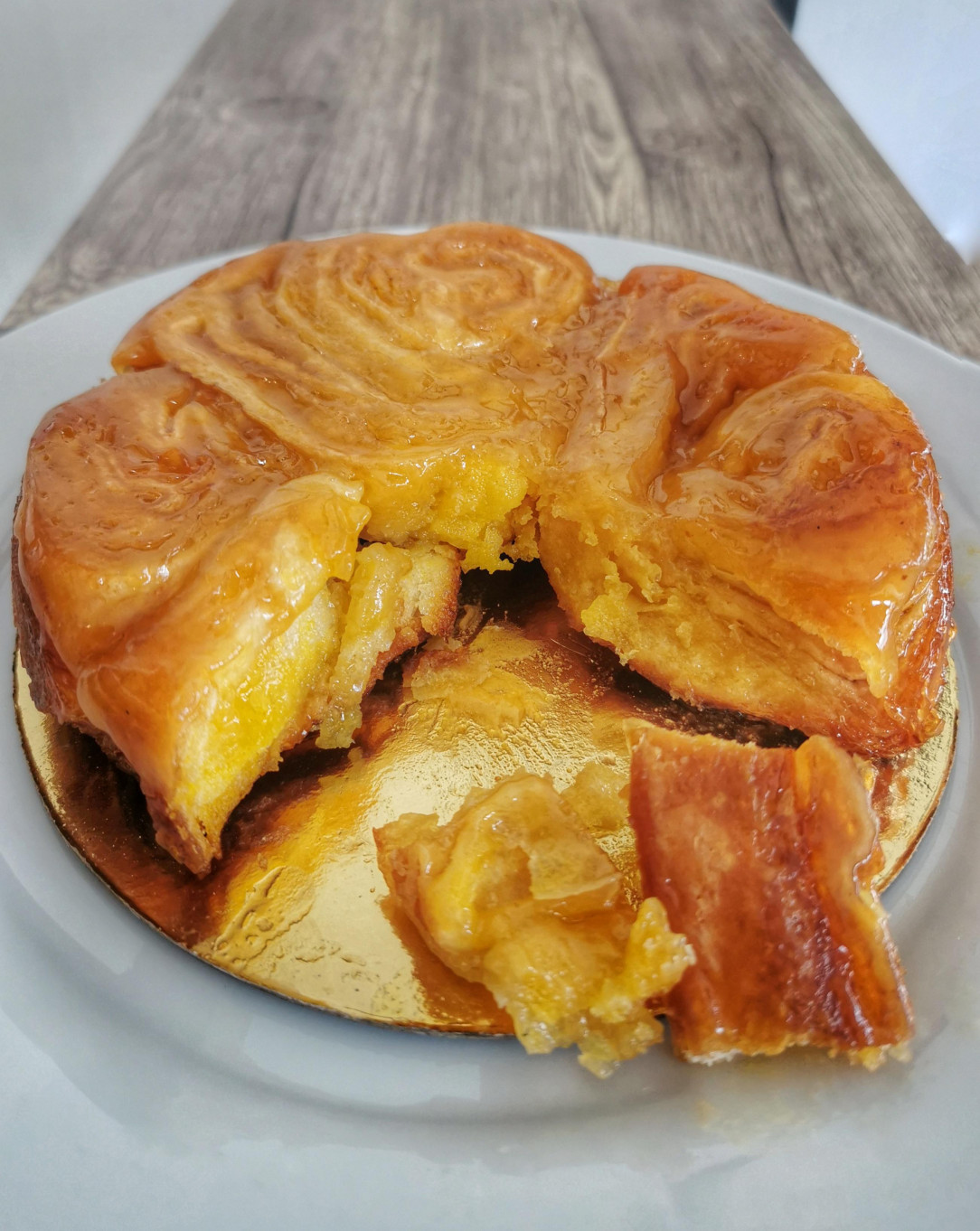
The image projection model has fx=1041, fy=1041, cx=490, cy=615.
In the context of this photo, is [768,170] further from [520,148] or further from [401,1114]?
[401,1114]

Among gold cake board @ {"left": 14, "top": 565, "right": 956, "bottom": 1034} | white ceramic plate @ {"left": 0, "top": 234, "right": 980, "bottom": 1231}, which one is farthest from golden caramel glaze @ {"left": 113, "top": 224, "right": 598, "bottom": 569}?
white ceramic plate @ {"left": 0, "top": 234, "right": 980, "bottom": 1231}

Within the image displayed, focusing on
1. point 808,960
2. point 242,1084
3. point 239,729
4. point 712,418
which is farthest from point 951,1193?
point 712,418

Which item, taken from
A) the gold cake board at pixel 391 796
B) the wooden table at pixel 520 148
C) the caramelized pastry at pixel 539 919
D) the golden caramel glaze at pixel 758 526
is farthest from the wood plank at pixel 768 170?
the caramelized pastry at pixel 539 919

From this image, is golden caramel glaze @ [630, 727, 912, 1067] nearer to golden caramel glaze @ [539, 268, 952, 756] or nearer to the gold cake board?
the gold cake board

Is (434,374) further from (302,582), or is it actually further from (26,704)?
(26,704)

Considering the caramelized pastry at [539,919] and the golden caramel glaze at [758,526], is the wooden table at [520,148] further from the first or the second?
the caramelized pastry at [539,919]

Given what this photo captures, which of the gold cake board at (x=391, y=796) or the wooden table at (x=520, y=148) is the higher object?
the wooden table at (x=520, y=148)
